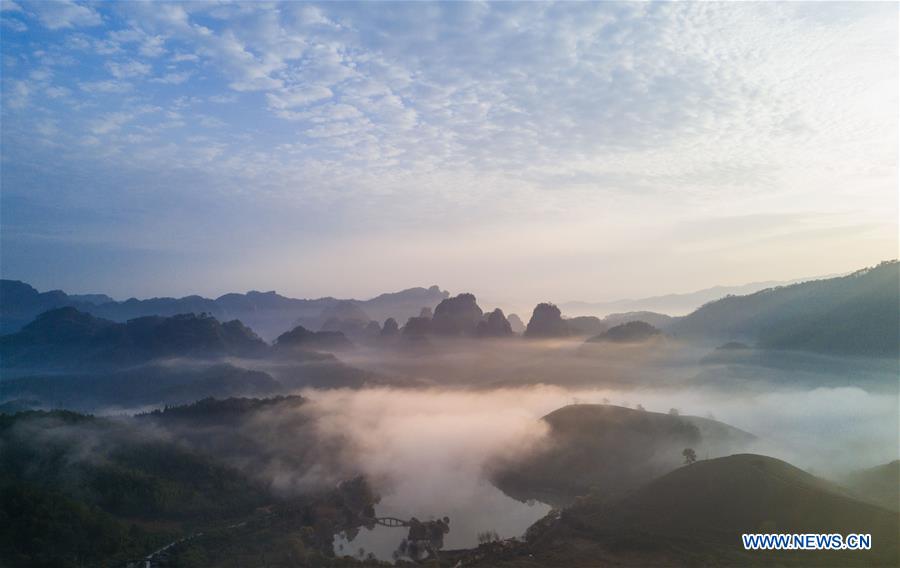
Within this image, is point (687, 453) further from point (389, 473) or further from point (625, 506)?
point (389, 473)

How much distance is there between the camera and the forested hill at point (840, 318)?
129 metres

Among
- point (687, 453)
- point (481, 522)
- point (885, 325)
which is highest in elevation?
point (885, 325)

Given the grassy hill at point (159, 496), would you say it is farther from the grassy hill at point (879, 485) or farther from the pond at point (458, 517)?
the grassy hill at point (879, 485)

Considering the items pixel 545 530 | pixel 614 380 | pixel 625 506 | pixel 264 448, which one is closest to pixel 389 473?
pixel 264 448

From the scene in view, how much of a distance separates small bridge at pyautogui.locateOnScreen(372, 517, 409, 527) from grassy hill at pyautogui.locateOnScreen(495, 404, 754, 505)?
2119 centimetres

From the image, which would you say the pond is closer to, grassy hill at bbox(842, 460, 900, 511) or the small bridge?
the small bridge

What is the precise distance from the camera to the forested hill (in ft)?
424

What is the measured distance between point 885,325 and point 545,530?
359 ft

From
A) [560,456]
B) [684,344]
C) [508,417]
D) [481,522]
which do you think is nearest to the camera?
[481,522]

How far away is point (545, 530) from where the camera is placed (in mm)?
67500

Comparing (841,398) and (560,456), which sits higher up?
(841,398)

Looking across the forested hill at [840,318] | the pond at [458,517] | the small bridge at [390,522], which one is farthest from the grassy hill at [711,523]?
the forested hill at [840,318]

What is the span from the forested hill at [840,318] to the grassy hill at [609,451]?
6031cm

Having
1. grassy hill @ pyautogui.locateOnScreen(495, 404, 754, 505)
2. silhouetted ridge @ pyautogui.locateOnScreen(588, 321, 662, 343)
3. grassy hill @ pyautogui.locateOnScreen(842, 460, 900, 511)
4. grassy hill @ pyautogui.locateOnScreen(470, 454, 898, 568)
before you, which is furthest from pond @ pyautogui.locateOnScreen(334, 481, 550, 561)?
silhouetted ridge @ pyautogui.locateOnScreen(588, 321, 662, 343)
